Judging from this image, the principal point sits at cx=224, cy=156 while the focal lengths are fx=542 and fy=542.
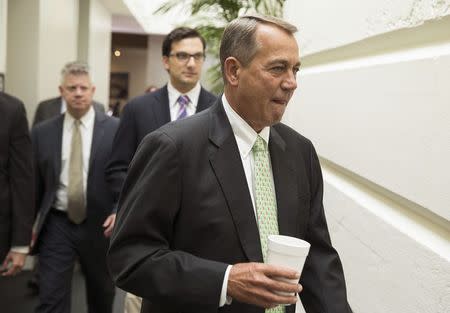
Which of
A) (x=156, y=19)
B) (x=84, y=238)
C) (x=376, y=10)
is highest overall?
(x=156, y=19)

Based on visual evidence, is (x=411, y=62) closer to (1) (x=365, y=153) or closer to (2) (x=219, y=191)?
(1) (x=365, y=153)

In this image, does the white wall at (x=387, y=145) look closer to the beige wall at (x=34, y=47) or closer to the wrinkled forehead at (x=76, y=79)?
the wrinkled forehead at (x=76, y=79)

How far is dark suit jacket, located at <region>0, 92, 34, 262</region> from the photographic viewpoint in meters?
3.12

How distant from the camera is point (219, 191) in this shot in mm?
1563

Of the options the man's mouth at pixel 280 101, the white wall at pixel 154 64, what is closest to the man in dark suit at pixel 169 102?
the man's mouth at pixel 280 101

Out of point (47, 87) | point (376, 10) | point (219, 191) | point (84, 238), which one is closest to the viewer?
point (219, 191)

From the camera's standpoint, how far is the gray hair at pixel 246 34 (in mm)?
1594

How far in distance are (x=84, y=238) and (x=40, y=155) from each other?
2.26 feet

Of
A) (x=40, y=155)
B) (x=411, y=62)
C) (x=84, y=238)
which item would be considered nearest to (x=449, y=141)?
(x=411, y=62)

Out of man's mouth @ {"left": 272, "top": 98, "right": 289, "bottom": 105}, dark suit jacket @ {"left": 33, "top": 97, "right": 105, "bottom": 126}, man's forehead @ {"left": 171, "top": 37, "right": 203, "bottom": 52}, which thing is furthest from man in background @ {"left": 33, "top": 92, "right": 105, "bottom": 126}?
man's mouth @ {"left": 272, "top": 98, "right": 289, "bottom": 105}

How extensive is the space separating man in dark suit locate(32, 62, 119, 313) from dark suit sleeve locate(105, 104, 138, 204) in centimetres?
39

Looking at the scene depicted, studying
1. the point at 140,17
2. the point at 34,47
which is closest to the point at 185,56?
the point at 34,47

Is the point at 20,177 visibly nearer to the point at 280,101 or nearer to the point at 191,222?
the point at 191,222

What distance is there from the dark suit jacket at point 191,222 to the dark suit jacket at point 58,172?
2.19 m
